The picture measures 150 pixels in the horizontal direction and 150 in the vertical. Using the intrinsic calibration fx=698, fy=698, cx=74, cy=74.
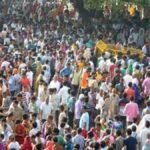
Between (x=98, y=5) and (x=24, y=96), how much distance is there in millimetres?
12911

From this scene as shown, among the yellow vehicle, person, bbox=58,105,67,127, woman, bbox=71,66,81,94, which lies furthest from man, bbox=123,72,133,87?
the yellow vehicle

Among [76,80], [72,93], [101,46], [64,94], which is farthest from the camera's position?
[101,46]

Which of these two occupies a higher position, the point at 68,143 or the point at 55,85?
the point at 55,85

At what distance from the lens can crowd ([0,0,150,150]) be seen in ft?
49.3

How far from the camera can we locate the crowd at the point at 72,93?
49.3ft

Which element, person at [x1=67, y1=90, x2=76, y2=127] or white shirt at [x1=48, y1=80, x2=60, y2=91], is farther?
white shirt at [x1=48, y1=80, x2=60, y2=91]

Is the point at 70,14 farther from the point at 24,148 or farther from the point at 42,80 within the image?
the point at 24,148

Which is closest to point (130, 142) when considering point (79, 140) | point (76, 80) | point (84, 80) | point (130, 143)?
point (130, 143)

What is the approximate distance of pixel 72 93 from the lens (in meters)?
19.0

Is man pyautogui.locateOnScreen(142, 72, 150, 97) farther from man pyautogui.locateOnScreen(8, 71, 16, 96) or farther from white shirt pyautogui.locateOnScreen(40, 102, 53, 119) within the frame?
man pyautogui.locateOnScreen(8, 71, 16, 96)

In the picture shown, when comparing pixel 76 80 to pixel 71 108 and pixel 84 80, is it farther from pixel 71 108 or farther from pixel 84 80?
pixel 71 108

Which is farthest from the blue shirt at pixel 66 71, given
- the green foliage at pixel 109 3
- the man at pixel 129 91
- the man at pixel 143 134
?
the green foliage at pixel 109 3

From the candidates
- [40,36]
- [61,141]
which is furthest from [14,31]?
[61,141]

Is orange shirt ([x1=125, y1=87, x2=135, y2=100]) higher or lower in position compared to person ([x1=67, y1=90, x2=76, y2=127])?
higher
